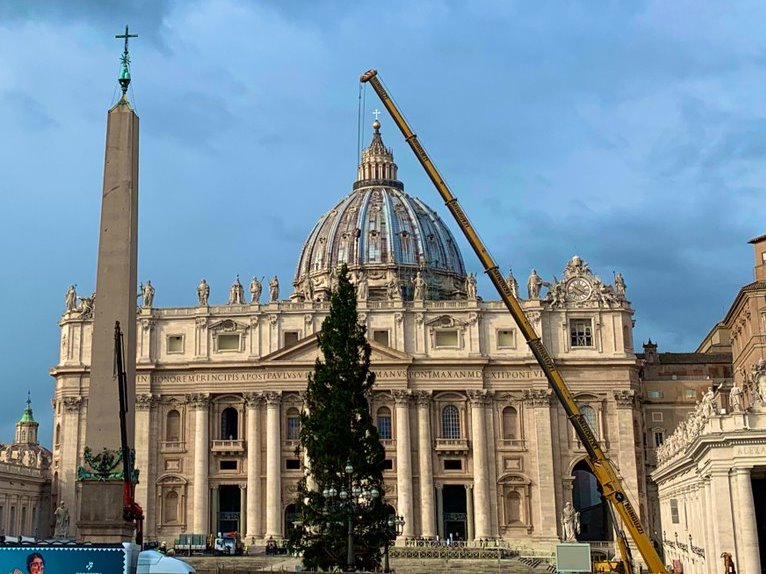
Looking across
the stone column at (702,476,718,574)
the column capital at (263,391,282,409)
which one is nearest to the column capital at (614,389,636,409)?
the column capital at (263,391,282,409)

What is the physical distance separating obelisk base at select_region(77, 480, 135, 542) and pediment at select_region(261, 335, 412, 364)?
55.5 metres

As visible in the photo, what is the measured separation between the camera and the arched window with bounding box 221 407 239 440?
8475 centimetres

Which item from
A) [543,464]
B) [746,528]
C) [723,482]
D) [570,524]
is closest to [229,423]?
[543,464]

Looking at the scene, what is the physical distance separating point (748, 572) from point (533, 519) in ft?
134

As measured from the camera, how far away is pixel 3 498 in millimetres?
80062

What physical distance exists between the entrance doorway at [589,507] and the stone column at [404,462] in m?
12.9

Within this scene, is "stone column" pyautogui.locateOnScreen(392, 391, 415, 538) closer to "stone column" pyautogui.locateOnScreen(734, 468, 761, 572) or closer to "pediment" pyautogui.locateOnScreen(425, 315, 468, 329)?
"pediment" pyautogui.locateOnScreen(425, 315, 468, 329)

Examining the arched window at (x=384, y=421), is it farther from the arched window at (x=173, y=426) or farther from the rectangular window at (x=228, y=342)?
the arched window at (x=173, y=426)

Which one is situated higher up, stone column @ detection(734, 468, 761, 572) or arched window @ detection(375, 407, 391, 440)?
arched window @ detection(375, 407, 391, 440)

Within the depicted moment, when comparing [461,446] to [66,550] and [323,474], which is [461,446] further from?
[66,550]

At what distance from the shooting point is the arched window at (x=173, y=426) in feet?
278

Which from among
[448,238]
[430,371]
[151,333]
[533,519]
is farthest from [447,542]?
[448,238]

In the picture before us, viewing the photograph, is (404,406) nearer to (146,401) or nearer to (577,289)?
(577,289)

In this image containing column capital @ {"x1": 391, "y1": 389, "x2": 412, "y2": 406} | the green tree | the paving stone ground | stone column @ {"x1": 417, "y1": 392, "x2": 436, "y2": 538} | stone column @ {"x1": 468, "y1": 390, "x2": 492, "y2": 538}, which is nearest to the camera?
the green tree
